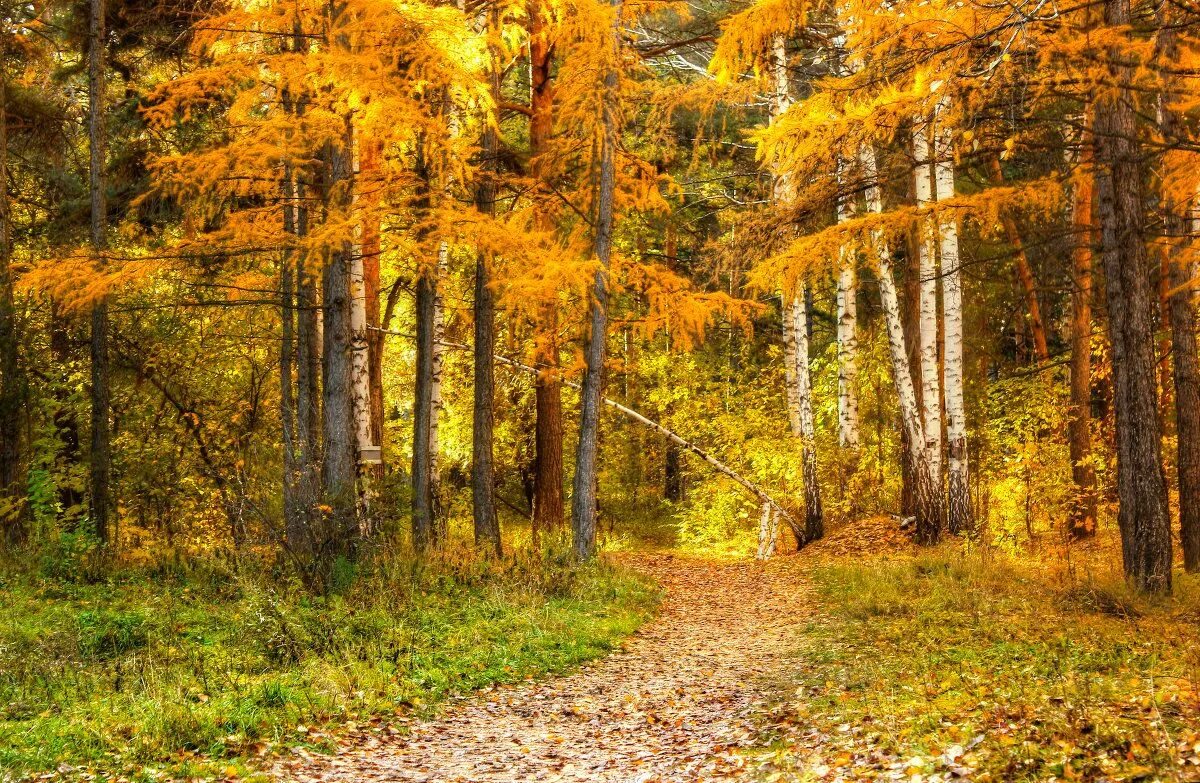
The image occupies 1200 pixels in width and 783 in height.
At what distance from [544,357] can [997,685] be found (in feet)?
33.6

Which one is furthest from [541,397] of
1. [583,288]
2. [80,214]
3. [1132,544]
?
[1132,544]

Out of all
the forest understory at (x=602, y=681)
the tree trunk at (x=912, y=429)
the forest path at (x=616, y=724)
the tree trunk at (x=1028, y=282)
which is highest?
the tree trunk at (x=1028, y=282)

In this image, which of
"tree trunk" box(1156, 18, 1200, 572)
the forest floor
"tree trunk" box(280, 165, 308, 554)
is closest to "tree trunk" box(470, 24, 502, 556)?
"tree trunk" box(280, 165, 308, 554)

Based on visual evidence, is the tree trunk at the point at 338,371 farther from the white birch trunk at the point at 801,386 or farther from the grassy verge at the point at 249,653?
the white birch trunk at the point at 801,386

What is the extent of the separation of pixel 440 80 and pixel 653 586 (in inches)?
277

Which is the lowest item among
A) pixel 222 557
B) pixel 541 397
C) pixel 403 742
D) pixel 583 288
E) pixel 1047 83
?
pixel 403 742

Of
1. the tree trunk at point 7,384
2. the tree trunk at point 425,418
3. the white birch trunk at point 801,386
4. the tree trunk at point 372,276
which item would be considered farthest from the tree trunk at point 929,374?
the tree trunk at point 7,384

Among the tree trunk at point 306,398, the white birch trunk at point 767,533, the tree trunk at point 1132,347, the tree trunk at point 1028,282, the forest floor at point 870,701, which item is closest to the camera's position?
the forest floor at point 870,701

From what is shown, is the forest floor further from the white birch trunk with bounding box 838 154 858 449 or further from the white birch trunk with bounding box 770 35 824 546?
the white birch trunk with bounding box 838 154 858 449

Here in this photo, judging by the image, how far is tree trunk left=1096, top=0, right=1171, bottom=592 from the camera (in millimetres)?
9414

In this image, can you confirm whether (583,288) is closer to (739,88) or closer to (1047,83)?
(739,88)

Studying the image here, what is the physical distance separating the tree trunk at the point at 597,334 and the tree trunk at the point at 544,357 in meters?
1.01

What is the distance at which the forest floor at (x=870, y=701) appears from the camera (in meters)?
4.83

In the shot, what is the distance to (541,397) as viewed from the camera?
1620cm
